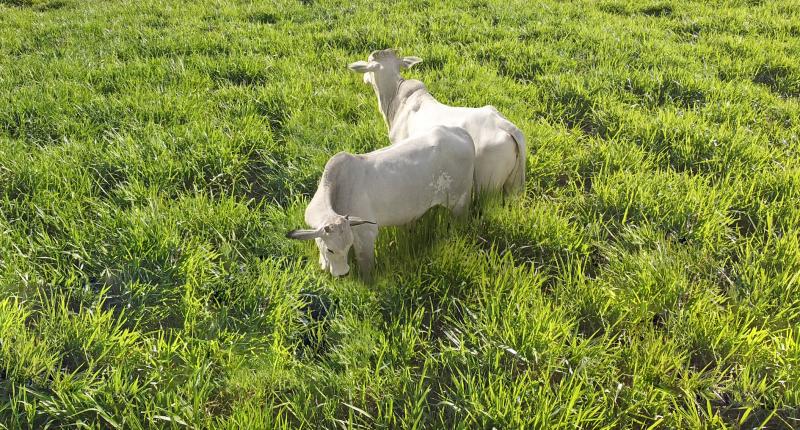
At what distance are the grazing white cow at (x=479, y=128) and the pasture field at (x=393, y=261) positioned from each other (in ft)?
0.66

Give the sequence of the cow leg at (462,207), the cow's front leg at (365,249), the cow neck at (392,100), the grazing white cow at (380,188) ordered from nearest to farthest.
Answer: the grazing white cow at (380,188), the cow's front leg at (365,249), the cow leg at (462,207), the cow neck at (392,100)

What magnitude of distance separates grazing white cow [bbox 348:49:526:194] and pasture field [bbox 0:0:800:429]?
0.66 feet

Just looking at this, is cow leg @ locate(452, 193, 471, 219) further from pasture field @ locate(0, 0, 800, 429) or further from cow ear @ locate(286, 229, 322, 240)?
cow ear @ locate(286, 229, 322, 240)

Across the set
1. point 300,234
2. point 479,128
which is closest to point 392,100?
point 479,128

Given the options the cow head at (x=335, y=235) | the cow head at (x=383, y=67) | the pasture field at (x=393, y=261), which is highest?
the cow head at (x=383, y=67)

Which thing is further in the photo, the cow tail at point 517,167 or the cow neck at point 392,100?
the cow neck at point 392,100

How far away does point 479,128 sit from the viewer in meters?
3.54

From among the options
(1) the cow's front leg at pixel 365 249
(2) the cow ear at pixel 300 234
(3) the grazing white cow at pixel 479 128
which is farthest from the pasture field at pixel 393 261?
(2) the cow ear at pixel 300 234

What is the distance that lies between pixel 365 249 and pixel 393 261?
9.8 inches

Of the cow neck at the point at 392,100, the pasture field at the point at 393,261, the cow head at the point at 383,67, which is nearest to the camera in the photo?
the pasture field at the point at 393,261

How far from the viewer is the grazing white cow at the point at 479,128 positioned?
3471 millimetres

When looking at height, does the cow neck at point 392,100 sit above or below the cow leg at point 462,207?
above

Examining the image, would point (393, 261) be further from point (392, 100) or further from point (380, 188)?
point (392, 100)

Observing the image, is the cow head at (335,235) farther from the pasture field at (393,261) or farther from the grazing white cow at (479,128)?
the grazing white cow at (479,128)
